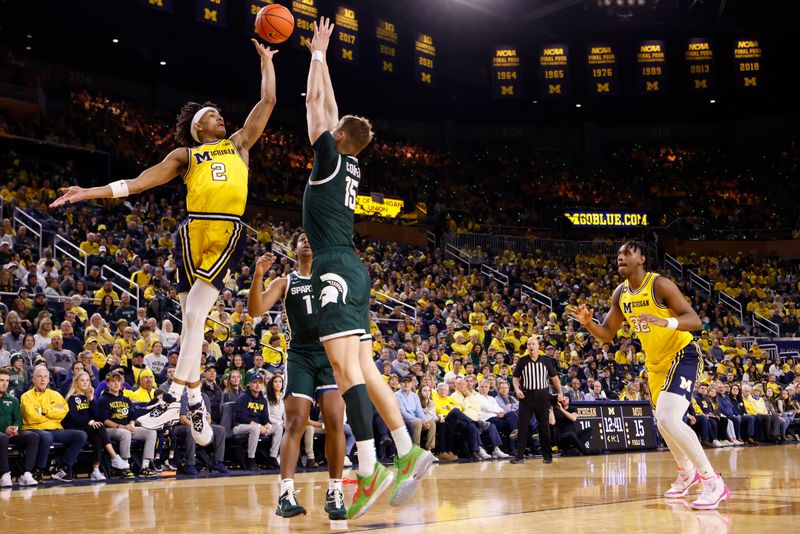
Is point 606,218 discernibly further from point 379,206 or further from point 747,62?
point 379,206

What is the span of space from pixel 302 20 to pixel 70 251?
11.1 m

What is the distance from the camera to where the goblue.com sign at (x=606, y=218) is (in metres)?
34.1

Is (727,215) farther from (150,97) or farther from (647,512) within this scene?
(647,512)

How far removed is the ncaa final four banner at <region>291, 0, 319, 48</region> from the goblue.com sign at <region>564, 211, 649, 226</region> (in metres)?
13.4

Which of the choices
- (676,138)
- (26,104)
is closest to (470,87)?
(676,138)

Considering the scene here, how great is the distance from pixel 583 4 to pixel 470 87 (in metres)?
5.14

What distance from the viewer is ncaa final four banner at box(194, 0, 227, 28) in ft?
76.0

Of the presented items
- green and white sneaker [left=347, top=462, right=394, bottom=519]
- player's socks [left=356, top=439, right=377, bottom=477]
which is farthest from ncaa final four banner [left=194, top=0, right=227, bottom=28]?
green and white sneaker [left=347, top=462, right=394, bottom=519]

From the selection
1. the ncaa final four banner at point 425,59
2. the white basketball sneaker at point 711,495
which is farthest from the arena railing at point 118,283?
the ncaa final four banner at point 425,59

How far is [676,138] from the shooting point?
1574 inches

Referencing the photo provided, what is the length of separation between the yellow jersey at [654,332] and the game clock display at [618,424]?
28.2ft

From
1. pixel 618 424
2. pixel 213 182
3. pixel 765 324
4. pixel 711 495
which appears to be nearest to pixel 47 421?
pixel 213 182

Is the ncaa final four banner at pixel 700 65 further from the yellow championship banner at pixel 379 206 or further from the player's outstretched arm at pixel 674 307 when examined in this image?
the player's outstretched arm at pixel 674 307

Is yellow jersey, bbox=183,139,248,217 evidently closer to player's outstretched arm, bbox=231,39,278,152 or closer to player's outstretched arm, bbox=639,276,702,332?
player's outstretched arm, bbox=231,39,278,152
